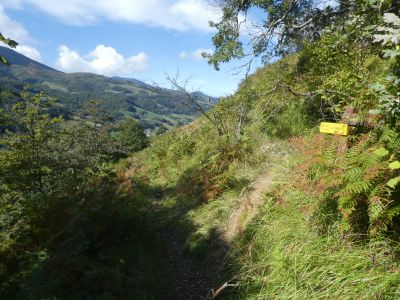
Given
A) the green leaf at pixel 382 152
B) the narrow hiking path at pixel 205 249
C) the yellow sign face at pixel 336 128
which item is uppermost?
the yellow sign face at pixel 336 128

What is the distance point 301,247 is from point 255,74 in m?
15.7

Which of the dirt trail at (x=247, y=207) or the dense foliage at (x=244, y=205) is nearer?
the dense foliage at (x=244, y=205)

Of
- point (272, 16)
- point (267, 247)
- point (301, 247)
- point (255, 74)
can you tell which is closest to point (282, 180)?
point (267, 247)

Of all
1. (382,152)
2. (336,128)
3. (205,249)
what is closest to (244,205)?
(205,249)

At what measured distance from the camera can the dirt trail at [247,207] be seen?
21.7 feet

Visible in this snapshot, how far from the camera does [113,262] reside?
19.9ft

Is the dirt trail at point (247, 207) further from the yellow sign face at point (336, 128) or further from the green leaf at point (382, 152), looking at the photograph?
the green leaf at point (382, 152)

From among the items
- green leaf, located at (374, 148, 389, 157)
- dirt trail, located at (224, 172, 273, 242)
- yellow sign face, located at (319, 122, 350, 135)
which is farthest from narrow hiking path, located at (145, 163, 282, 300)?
green leaf, located at (374, 148, 389, 157)

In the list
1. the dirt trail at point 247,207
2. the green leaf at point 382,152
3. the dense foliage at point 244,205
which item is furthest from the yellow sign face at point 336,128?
the dirt trail at point 247,207

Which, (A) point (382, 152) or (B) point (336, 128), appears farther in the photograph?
(B) point (336, 128)

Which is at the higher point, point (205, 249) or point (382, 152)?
point (382, 152)

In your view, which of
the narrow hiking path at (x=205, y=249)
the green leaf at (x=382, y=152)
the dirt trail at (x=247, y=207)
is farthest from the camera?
the dirt trail at (x=247, y=207)

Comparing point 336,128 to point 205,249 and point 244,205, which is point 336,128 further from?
point 205,249

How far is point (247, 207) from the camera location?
275 inches
